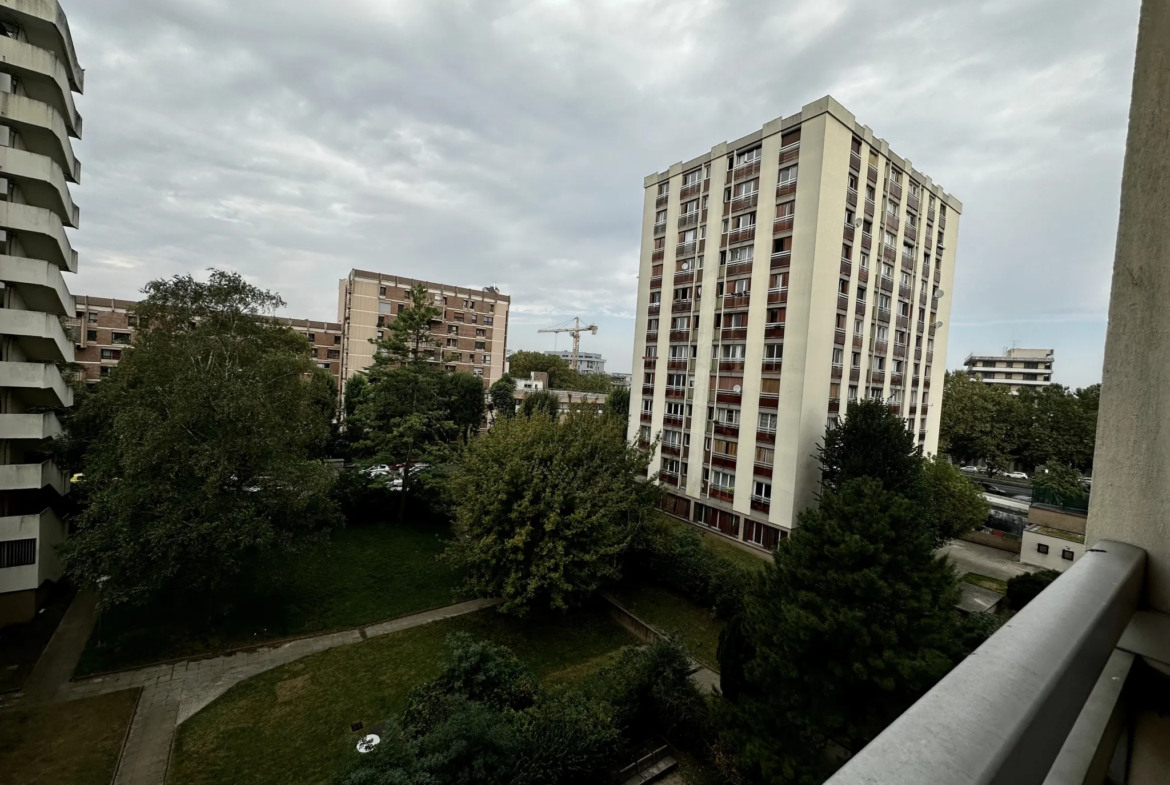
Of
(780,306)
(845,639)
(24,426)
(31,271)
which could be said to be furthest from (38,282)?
(780,306)

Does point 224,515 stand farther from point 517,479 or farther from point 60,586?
point 60,586

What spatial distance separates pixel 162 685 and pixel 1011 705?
1676cm

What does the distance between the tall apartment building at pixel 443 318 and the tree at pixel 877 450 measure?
106 ft

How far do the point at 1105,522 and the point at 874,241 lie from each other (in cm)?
2525

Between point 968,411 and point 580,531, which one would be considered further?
point 968,411

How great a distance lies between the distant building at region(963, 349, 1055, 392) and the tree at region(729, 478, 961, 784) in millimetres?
84789

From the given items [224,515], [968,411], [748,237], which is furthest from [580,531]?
[968,411]

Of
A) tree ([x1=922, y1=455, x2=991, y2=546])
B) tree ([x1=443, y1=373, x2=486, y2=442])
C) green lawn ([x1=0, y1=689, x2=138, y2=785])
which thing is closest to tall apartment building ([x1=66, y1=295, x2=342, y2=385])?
tree ([x1=443, y1=373, x2=486, y2=442])

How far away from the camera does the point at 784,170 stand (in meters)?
22.1

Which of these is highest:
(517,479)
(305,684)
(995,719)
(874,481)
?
(995,719)

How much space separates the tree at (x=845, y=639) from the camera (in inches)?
332

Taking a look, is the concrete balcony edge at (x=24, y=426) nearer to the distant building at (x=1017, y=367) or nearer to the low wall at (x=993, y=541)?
the low wall at (x=993, y=541)

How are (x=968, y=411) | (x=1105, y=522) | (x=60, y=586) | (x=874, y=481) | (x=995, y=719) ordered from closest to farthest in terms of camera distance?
(x=995, y=719) → (x=1105, y=522) → (x=874, y=481) → (x=60, y=586) → (x=968, y=411)

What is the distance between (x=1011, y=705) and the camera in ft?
2.32
